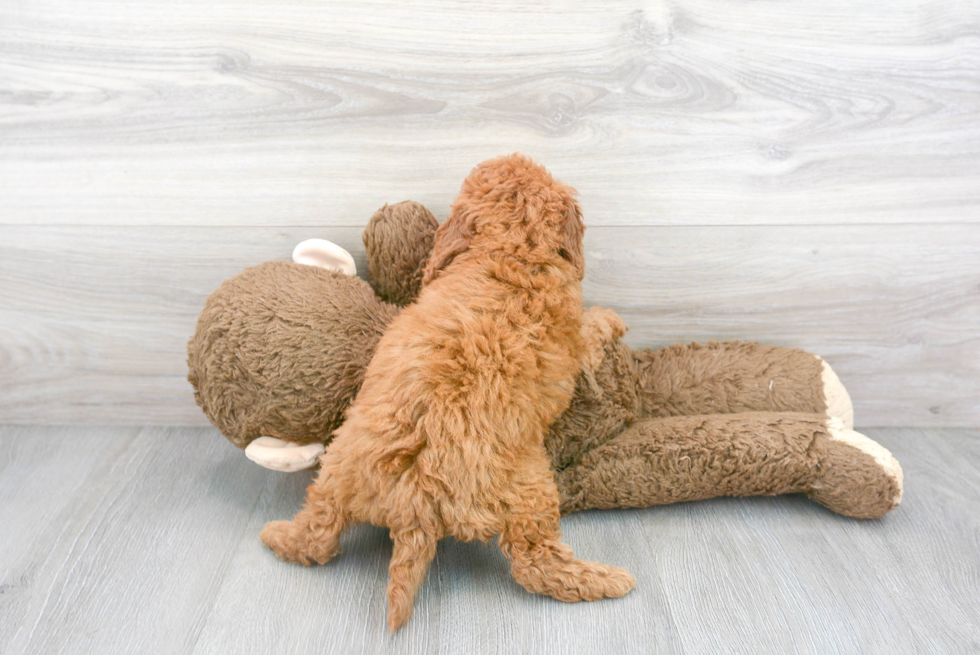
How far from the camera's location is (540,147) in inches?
39.2

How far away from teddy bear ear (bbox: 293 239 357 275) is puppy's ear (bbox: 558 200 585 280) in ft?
1.11

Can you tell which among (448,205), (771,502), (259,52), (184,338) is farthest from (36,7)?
(771,502)

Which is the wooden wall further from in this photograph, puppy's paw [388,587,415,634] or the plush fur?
puppy's paw [388,587,415,634]

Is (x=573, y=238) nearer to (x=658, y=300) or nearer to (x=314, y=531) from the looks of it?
(x=658, y=300)

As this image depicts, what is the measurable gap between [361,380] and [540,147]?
422 millimetres

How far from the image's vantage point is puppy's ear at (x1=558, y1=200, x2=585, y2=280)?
2.63ft

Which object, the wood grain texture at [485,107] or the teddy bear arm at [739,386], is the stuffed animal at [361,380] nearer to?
the teddy bear arm at [739,386]

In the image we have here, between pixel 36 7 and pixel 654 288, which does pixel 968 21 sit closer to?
pixel 654 288

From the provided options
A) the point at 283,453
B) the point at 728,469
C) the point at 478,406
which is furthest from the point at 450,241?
the point at 728,469

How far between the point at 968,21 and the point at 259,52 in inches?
39.7

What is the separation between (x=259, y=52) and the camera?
38.2 inches

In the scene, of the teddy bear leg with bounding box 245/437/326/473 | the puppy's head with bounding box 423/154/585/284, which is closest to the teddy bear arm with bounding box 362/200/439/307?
the puppy's head with bounding box 423/154/585/284

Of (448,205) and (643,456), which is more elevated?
Result: (448,205)

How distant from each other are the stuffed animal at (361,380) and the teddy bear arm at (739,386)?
0.03 metres
